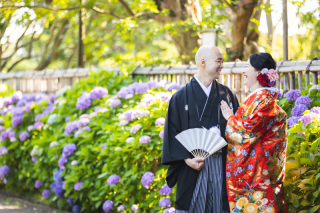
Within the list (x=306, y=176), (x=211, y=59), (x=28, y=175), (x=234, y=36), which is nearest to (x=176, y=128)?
(x=211, y=59)

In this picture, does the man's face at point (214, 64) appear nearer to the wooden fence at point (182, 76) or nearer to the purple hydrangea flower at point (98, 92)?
the wooden fence at point (182, 76)

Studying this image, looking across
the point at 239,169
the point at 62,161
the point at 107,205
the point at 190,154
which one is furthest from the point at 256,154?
the point at 62,161

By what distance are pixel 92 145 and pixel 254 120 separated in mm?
2784

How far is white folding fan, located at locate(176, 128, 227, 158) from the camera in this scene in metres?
2.57

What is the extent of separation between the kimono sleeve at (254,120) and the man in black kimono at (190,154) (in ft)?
0.94

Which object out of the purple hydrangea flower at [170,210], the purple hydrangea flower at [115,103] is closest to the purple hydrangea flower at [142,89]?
the purple hydrangea flower at [115,103]

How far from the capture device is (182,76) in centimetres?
536

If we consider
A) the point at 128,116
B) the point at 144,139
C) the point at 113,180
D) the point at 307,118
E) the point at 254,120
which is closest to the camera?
the point at 254,120

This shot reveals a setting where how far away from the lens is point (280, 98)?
153 inches

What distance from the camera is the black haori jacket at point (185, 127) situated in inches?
108

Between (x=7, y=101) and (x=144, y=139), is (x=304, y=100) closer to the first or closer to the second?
(x=144, y=139)

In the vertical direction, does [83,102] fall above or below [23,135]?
above

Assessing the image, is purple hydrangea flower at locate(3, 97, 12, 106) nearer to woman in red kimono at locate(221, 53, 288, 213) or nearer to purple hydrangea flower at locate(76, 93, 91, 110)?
purple hydrangea flower at locate(76, 93, 91, 110)

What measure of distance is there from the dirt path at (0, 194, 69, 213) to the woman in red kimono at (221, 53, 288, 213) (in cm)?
350
